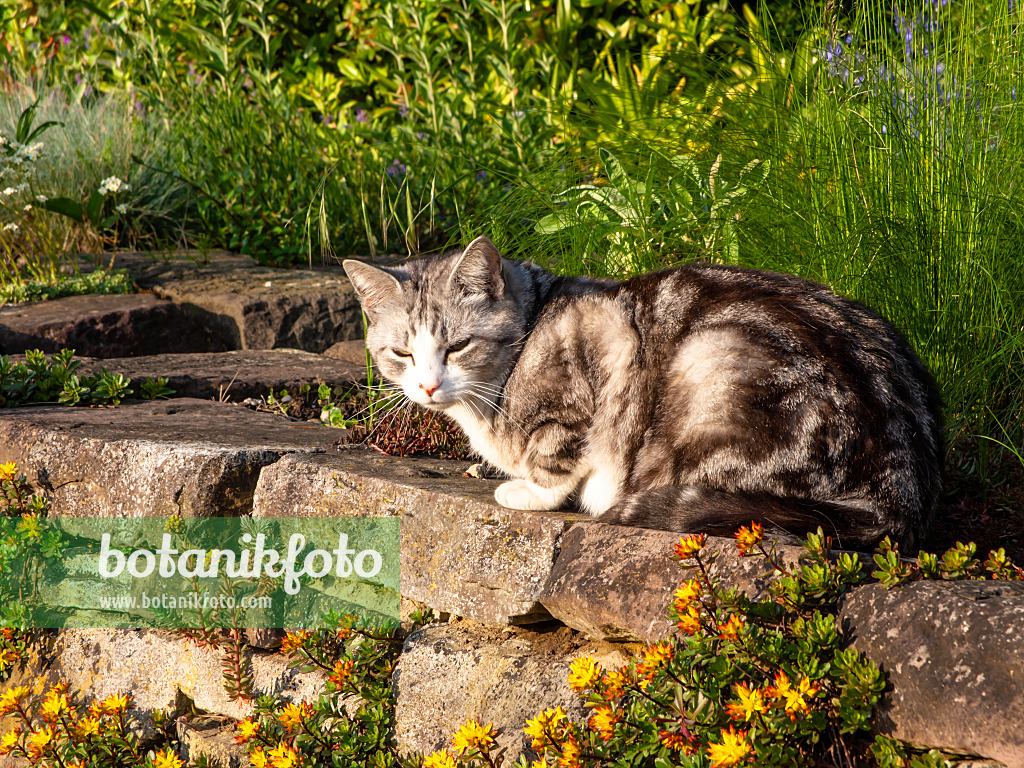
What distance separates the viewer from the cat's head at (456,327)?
249 cm

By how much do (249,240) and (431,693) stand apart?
4.20 m

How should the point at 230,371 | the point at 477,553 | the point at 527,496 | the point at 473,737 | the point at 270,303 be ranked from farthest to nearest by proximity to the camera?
the point at 270,303, the point at 230,371, the point at 527,496, the point at 477,553, the point at 473,737

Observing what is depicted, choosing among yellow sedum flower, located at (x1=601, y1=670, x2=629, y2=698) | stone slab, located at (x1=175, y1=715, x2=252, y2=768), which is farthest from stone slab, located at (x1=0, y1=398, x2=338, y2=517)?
yellow sedum flower, located at (x1=601, y1=670, x2=629, y2=698)

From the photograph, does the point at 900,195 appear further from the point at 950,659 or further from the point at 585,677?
the point at 585,677

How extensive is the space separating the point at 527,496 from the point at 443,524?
0.24 m

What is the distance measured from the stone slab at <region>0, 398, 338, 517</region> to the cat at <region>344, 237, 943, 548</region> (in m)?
0.54

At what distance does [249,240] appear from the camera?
562 centimetres

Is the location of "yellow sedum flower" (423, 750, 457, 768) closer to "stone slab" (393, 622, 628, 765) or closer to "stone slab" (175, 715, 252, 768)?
"stone slab" (393, 622, 628, 765)

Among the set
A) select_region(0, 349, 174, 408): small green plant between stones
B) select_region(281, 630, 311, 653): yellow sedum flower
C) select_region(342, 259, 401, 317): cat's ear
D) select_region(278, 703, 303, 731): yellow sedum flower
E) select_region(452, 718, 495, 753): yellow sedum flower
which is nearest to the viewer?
select_region(452, 718, 495, 753): yellow sedum flower

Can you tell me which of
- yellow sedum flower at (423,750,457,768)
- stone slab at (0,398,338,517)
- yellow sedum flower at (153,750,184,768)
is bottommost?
yellow sedum flower at (153,750,184,768)

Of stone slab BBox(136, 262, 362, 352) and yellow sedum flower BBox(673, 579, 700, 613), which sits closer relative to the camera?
yellow sedum flower BBox(673, 579, 700, 613)

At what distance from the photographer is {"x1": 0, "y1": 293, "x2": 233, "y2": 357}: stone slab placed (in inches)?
163

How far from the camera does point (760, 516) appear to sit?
1883mm

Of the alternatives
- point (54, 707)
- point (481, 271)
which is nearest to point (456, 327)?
point (481, 271)
